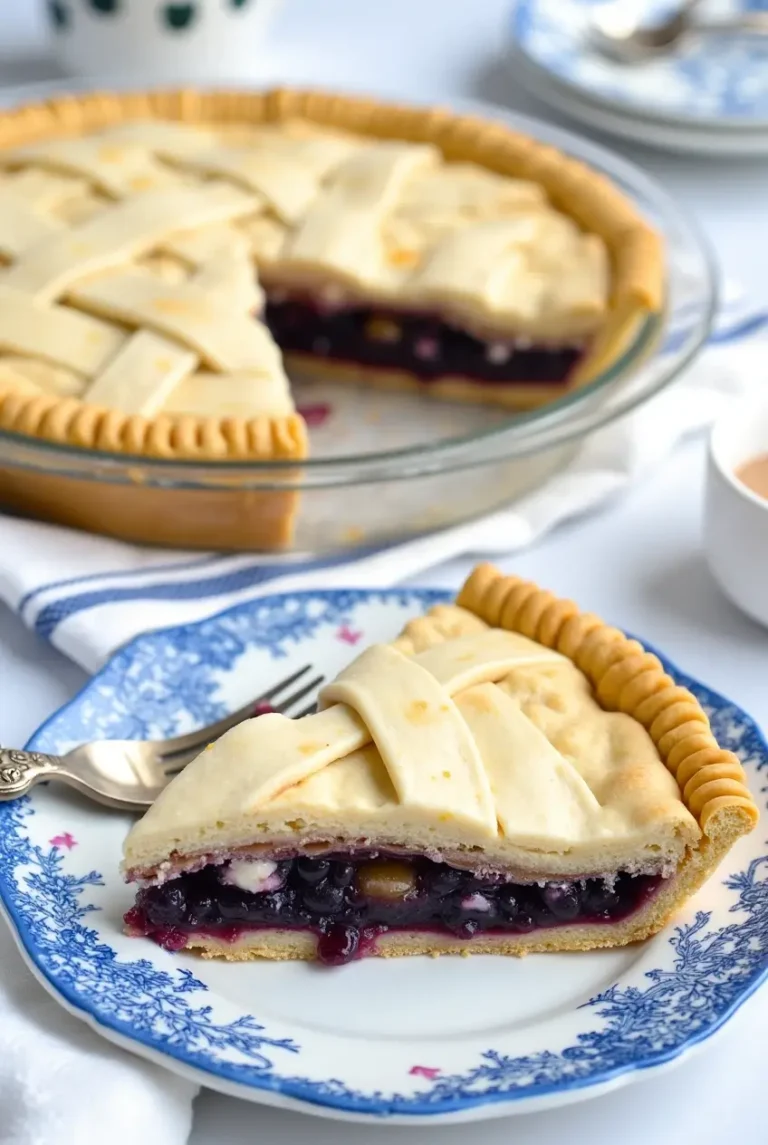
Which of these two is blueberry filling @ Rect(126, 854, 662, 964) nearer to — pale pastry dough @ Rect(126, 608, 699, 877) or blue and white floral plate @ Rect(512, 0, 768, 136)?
pale pastry dough @ Rect(126, 608, 699, 877)

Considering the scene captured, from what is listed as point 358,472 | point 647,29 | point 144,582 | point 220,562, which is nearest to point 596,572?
point 358,472

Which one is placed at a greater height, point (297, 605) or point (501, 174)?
point (501, 174)

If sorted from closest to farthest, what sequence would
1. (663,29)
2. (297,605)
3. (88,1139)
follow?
(88,1139) < (297,605) < (663,29)

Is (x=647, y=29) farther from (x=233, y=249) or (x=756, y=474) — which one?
(x=756, y=474)

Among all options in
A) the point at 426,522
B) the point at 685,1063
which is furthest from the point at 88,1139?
the point at 426,522

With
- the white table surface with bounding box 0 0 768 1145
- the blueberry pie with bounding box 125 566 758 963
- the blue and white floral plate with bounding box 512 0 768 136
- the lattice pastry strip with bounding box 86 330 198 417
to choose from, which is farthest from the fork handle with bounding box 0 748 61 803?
the blue and white floral plate with bounding box 512 0 768 136

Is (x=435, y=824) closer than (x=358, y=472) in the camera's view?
Yes

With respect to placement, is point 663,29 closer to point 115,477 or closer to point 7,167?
point 7,167

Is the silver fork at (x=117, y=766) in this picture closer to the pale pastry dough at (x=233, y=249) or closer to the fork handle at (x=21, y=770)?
the fork handle at (x=21, y=770)
